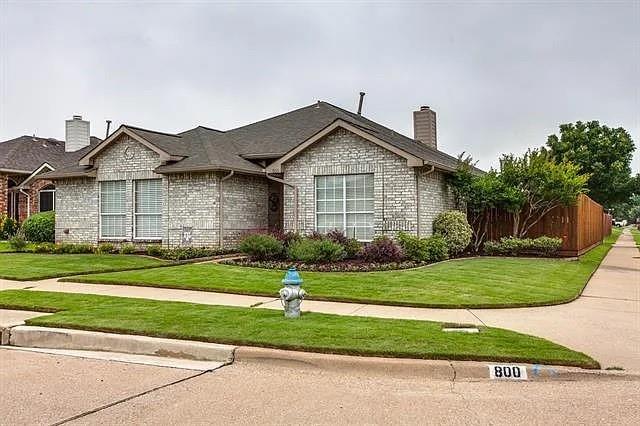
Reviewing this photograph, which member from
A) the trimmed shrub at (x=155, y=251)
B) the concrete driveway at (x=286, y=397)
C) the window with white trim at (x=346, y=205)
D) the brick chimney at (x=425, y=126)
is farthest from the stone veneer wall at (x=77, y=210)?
the concrete driveway at (x=286, y=397)

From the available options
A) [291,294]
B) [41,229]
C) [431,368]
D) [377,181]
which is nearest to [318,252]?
[377,181]

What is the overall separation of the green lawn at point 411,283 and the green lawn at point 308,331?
2.32 meters

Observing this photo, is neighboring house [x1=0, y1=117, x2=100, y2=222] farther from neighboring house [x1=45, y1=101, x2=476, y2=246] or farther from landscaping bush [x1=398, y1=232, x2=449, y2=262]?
landscaping bush [x1=398, y1=232, x2=449, y2=262]

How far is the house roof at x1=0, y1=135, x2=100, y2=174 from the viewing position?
31266 mm

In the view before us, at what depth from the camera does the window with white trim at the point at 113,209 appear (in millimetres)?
21516

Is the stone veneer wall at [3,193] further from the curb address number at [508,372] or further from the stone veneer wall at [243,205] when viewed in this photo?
the curb address number at [508,372]

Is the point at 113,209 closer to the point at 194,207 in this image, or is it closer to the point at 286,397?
the point at 194,207

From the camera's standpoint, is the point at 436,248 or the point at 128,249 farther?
the point at 128,249

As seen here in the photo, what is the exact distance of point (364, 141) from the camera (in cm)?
1881

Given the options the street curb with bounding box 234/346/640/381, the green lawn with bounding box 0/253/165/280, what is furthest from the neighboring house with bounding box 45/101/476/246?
the street curb with bounding box 234/346/640/381

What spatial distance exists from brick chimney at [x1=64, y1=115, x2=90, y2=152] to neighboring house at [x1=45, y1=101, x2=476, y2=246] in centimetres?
1203

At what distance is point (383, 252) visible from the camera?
16.6 m

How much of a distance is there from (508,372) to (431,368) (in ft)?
2.69

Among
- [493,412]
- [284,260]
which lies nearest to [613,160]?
[284,260]
